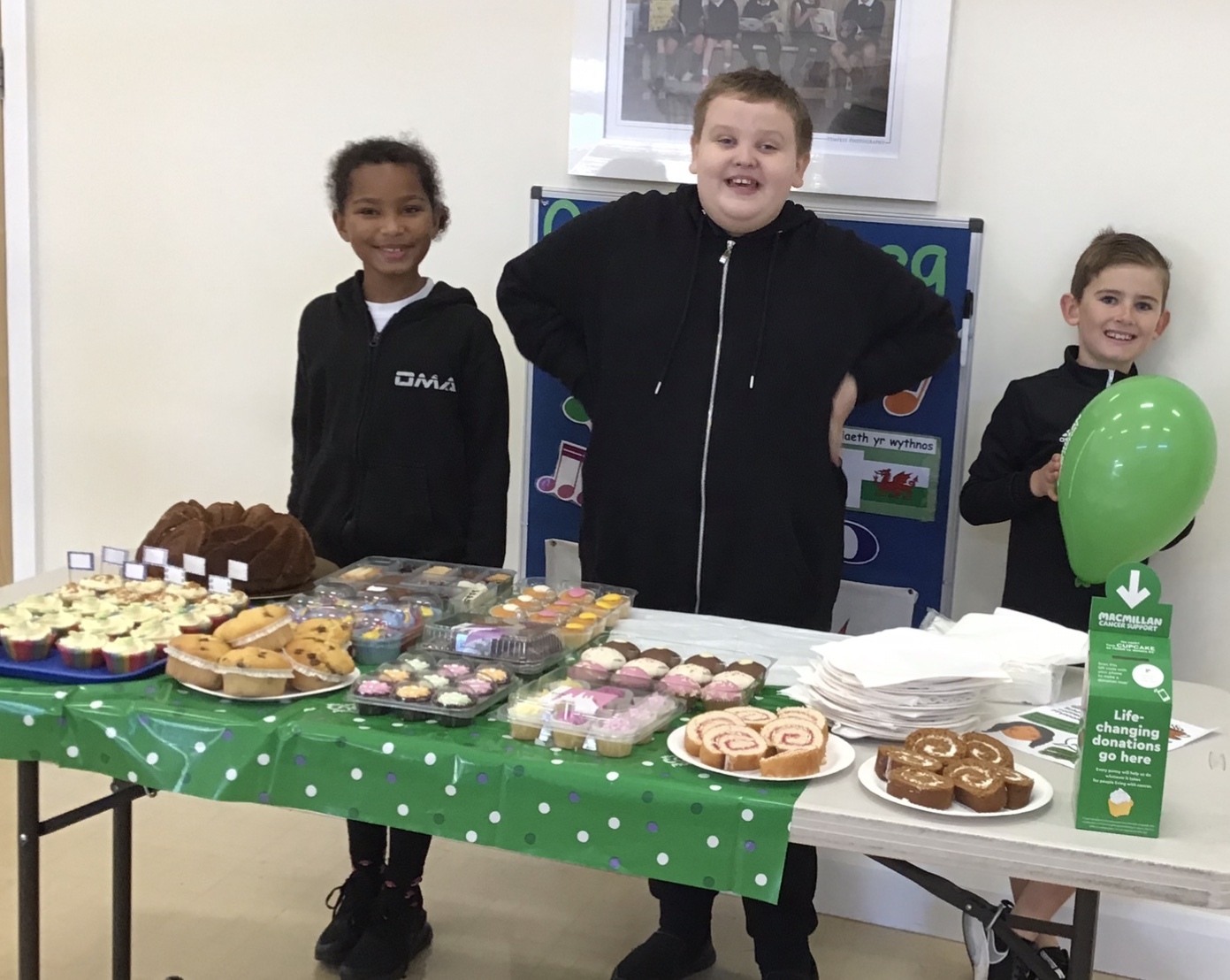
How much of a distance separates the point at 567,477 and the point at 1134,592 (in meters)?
1.80

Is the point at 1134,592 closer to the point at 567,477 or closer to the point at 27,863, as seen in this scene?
the point at 27,863

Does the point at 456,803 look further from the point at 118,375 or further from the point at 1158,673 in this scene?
the point at 118,375

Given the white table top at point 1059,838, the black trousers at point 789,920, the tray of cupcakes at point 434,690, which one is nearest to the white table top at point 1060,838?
the white table top at point 1059,838

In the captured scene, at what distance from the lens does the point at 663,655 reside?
5.98 ft

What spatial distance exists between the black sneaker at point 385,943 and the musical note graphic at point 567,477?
1031mm

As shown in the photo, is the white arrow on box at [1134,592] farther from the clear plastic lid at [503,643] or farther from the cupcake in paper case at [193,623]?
the cupcake in paper case at [193,623]

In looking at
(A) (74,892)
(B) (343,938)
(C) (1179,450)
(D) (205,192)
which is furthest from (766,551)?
(D) (205,192)

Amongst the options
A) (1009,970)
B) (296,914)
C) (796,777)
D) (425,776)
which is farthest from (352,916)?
(796,777)

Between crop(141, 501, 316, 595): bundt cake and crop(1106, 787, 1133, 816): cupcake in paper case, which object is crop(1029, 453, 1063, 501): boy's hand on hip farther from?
crop(141, 501, 316, 595): bundt cake

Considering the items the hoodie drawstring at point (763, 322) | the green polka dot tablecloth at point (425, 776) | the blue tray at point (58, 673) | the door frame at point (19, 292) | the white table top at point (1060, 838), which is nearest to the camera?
the white table top at point (1060, 838)

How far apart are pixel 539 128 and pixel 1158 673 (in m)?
2.08

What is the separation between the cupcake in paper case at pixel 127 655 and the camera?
174cm

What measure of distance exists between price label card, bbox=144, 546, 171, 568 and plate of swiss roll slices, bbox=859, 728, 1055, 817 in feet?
3.73

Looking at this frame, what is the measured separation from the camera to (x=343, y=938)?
2475mm
